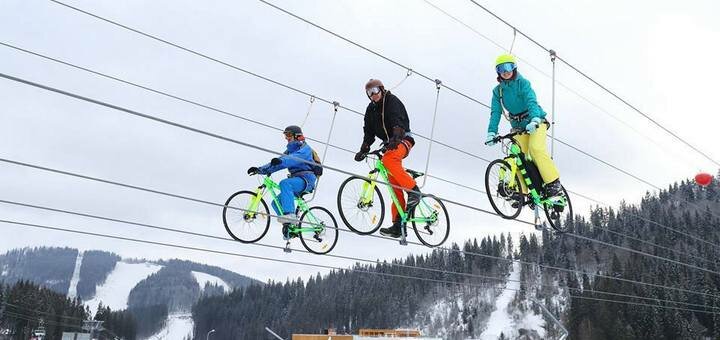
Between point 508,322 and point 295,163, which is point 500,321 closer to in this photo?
point 508,322

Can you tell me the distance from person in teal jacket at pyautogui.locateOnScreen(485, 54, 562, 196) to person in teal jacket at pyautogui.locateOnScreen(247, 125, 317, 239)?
3.59 m

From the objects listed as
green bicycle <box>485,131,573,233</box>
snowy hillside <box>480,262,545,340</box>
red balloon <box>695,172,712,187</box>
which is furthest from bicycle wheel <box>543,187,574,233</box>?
snowy hillside <box>480,262,545,340</box>

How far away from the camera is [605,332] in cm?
8288

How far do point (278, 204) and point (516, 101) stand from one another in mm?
5011

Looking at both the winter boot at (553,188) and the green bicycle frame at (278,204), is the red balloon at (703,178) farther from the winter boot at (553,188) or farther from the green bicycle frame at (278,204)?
the green bicycle frame at (278,204)

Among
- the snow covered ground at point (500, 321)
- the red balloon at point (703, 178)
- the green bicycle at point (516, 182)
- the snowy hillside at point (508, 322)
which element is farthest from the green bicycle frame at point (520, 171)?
the snow covered ground at point (500, 321)

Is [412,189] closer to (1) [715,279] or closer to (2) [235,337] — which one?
(1) [715,279]

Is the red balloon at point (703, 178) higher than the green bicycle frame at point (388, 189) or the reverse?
higher

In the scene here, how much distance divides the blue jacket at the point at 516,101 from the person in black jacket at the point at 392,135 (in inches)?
68.5

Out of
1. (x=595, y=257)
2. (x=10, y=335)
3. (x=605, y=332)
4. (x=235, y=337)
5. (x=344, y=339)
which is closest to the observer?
(x=344, y=339)

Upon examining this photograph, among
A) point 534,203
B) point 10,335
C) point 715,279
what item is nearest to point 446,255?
point 715,279

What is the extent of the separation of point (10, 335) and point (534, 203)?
4740 inches

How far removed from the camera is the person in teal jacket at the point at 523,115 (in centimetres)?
1041

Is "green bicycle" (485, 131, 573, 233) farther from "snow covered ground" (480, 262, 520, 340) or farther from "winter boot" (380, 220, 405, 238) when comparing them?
"snow covered ground" (480, 262, 520, 340)
